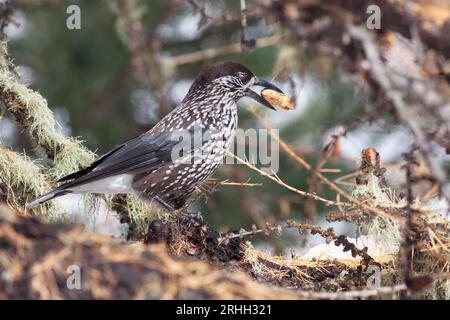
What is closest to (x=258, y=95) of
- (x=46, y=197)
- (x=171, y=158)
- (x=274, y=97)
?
(x=274, y=97)

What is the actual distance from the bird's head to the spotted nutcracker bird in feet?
0.09

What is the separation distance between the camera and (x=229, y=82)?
19.9 feet

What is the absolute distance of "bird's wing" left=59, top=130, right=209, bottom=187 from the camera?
527cm

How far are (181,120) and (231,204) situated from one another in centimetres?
338

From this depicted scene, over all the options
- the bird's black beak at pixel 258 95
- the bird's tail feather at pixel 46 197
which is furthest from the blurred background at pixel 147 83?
the bird's tail feather at pixel 46 197

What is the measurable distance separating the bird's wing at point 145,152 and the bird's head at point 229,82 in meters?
0.55

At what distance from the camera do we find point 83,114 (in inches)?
364

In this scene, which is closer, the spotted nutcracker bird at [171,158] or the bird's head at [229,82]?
the spotted nutcracker bird at [171,158]

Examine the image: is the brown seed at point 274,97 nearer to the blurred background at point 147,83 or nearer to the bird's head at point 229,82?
the bird's head at point 229,82

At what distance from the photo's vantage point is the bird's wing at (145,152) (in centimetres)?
527

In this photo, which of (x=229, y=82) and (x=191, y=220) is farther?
(x=229, y=82)

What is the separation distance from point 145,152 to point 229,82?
3.09ft

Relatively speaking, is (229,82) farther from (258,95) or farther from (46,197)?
(46,197)
